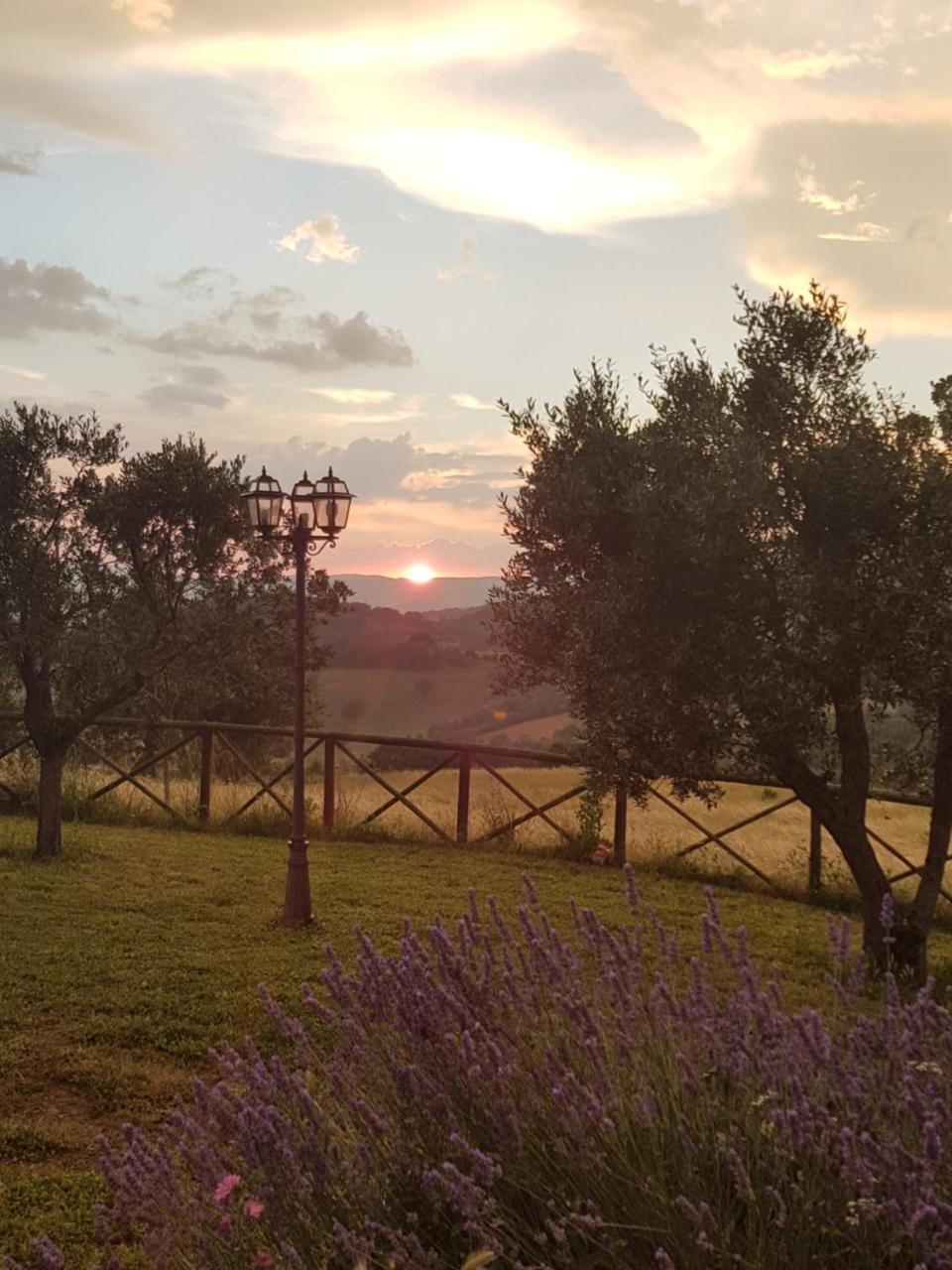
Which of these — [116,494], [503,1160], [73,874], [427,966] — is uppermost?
[116,494]

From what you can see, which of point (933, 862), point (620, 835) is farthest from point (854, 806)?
point (620, 835)

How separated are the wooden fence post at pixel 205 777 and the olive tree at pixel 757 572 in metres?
9.02

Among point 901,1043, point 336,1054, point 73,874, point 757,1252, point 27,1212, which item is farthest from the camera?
point 73,874

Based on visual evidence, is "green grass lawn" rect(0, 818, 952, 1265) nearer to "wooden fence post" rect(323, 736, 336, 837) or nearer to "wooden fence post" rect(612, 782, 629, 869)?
"wooden fence post" rect(612, 782, 629, 869)

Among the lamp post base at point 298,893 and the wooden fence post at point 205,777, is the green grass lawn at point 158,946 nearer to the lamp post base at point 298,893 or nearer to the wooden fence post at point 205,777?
the lamp post base at point 298,893

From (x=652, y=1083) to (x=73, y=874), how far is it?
10.6 m

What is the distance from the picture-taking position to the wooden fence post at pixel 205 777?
16.4 meters

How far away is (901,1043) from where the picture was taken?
2.89 m

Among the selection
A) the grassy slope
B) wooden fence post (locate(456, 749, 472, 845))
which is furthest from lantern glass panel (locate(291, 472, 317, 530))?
the grassy slope

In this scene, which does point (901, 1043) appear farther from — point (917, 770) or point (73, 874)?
point (73, 874)

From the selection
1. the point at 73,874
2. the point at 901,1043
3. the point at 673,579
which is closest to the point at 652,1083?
the point at 901,1043

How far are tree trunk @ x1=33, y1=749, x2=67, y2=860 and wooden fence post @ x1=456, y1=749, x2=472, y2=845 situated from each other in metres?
5.67

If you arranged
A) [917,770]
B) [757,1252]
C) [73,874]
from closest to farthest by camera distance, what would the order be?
[757,1252] < [917,770] < [73,874]

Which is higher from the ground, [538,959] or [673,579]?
[673,579]
